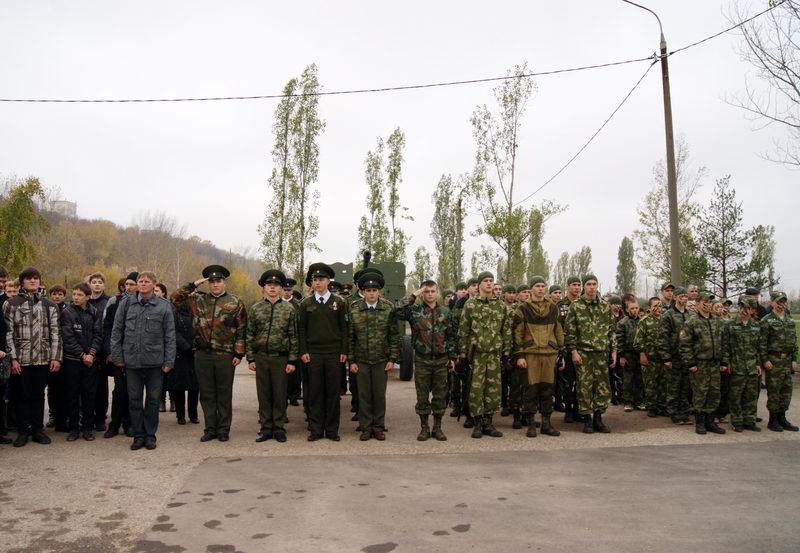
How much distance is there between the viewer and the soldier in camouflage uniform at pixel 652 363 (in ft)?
29.7

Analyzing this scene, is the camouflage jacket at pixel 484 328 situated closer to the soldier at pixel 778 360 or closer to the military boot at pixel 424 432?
the military boot at pixel 424 432

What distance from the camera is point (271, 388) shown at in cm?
755

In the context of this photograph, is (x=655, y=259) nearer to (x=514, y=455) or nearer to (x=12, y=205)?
(x=514, y=455)

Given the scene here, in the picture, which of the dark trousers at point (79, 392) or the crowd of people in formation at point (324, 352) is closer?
the crowd of people in formation at point (324, 352)

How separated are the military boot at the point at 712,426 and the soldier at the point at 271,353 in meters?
5.54

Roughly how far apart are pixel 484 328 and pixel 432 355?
2.60ft

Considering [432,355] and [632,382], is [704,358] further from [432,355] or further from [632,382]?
[432,355]

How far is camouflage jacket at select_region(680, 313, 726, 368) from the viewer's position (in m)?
7.97

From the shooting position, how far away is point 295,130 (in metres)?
25.3

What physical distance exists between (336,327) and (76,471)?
3.21 metres

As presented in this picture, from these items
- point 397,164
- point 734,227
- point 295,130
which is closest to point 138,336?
point 734,227

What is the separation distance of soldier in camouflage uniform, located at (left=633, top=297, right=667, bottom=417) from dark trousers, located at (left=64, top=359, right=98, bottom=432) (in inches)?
304

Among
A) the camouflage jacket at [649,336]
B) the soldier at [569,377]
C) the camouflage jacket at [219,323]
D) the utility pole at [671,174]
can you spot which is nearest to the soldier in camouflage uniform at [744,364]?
the camouflage jacket at [649,336]

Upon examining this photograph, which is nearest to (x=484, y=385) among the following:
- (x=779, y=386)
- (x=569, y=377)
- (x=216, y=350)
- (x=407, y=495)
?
(x=569, y=377)
